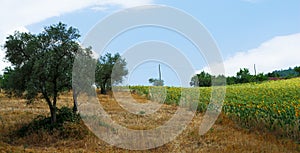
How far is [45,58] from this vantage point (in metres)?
14.6

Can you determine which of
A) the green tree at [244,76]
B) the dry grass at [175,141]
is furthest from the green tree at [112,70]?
the green tree at [244,76]

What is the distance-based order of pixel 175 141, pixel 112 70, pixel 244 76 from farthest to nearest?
1. pixel 244 76
2. pixel 112 70
3. pixel 175 141

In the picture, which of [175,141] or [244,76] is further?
[244,76]

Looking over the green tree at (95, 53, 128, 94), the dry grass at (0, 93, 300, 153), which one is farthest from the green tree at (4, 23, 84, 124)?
the green tree at (95, 53, 128, 94)

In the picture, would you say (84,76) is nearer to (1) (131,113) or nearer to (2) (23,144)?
(2) (23,144)

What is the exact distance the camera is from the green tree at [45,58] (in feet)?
48.2

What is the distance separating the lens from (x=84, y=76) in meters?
15.4

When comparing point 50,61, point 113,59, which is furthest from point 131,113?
point 113,59

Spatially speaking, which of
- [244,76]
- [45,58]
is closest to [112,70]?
[45,58]

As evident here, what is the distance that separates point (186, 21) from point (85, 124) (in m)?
6.82

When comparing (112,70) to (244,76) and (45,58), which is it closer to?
(45,58)

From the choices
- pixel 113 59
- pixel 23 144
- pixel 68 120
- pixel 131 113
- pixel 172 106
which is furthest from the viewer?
pixel 113 59

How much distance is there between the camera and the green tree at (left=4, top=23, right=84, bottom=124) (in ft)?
48.2

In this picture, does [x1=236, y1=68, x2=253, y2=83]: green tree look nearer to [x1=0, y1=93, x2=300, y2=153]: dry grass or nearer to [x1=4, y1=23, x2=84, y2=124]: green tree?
[x1=0, y1=93, x2=300, y2=153]: dry grass
